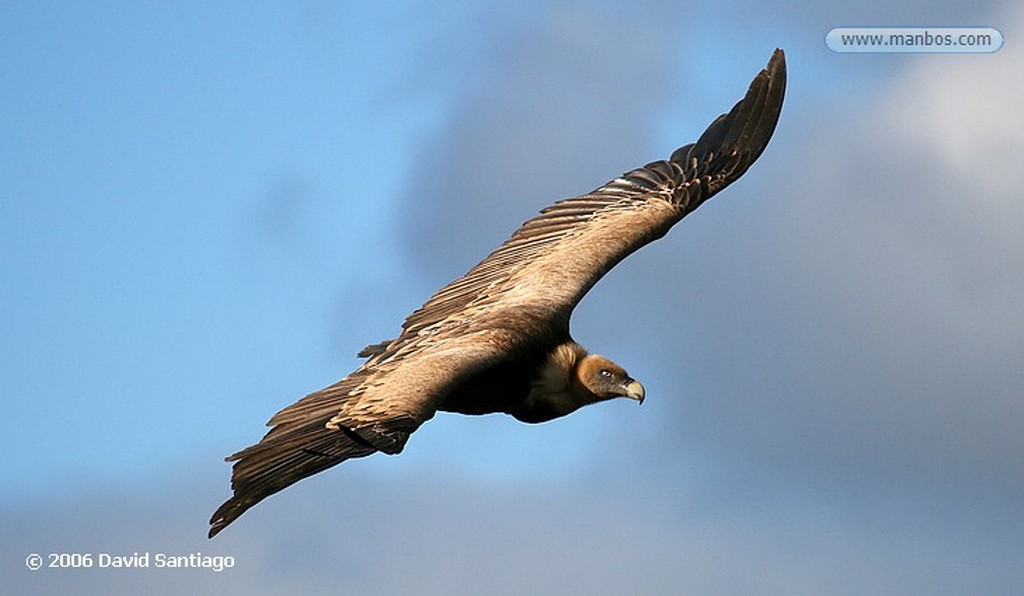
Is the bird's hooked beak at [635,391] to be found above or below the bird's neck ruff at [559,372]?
below

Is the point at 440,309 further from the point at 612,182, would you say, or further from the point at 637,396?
the point at 612,182

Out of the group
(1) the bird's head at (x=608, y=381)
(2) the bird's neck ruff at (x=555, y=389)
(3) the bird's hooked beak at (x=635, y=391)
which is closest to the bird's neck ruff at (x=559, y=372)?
(2) the bird's neck ruff at (x=555, y=389)

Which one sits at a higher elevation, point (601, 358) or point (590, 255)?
point (590, 255)

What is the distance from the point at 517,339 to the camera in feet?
54.2

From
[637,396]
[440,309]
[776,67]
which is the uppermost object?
[776,67]

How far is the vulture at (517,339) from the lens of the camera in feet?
45.7

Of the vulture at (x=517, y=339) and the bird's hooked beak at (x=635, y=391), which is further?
the bird's hooked beak at (x=635, y=391)

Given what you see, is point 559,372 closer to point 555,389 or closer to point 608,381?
point 555,389

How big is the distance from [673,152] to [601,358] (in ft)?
12.6

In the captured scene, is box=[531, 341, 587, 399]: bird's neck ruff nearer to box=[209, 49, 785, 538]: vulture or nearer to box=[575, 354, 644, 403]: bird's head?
box=[209, 49, 785, 538]: vulture

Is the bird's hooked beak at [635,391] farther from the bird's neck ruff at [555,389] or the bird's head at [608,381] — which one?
the bird's neck ruff at [555,389]

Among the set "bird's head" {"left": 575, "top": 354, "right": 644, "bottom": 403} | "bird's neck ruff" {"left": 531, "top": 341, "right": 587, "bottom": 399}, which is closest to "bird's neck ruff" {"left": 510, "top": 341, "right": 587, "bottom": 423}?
"bird's neck ruff" {"left": 531, "top": 341, "right": 587, "bottom": 399}

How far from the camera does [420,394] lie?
1480 cm

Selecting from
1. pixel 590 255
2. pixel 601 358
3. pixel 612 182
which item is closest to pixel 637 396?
pixel 601 358
